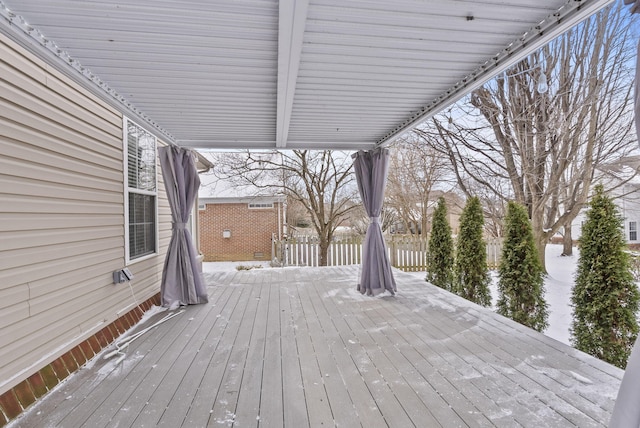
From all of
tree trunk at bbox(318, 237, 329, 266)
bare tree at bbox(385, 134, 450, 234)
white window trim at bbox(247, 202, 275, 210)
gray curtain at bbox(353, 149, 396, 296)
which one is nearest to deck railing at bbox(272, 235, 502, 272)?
tree trunk at bbox(318, 237, 329, 266)

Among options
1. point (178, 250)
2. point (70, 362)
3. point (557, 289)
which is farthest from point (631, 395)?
point (557, 289)

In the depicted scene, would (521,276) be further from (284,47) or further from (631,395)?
(284,47)

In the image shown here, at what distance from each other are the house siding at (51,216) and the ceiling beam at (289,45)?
5.71 ft

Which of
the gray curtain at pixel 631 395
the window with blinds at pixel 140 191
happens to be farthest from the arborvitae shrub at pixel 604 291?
the window with blinds at pixel 140 191

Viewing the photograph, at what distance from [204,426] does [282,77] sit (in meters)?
2.47

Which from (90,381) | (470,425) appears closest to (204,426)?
(90,381)

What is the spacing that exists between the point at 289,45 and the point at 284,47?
1.7 inches

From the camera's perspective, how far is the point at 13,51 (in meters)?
1.99

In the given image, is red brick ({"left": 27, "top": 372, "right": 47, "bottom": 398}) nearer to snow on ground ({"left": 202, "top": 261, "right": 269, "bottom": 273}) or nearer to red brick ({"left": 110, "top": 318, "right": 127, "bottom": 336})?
red brick ({"left": 110, "top": 318, "right": 127, "bottom": 336})

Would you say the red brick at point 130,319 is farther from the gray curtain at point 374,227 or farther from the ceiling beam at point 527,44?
the ceiling beam at point 527,44

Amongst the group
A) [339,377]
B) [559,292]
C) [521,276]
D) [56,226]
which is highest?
[56,226]

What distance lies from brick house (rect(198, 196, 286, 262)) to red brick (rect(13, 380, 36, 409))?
31.6 feet

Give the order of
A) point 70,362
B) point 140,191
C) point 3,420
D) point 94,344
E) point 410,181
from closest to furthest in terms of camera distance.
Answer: point 3,420 < point 70,362 < point 94,344 < point 140,191 < point 410,181

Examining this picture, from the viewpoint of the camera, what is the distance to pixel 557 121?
4629mm
